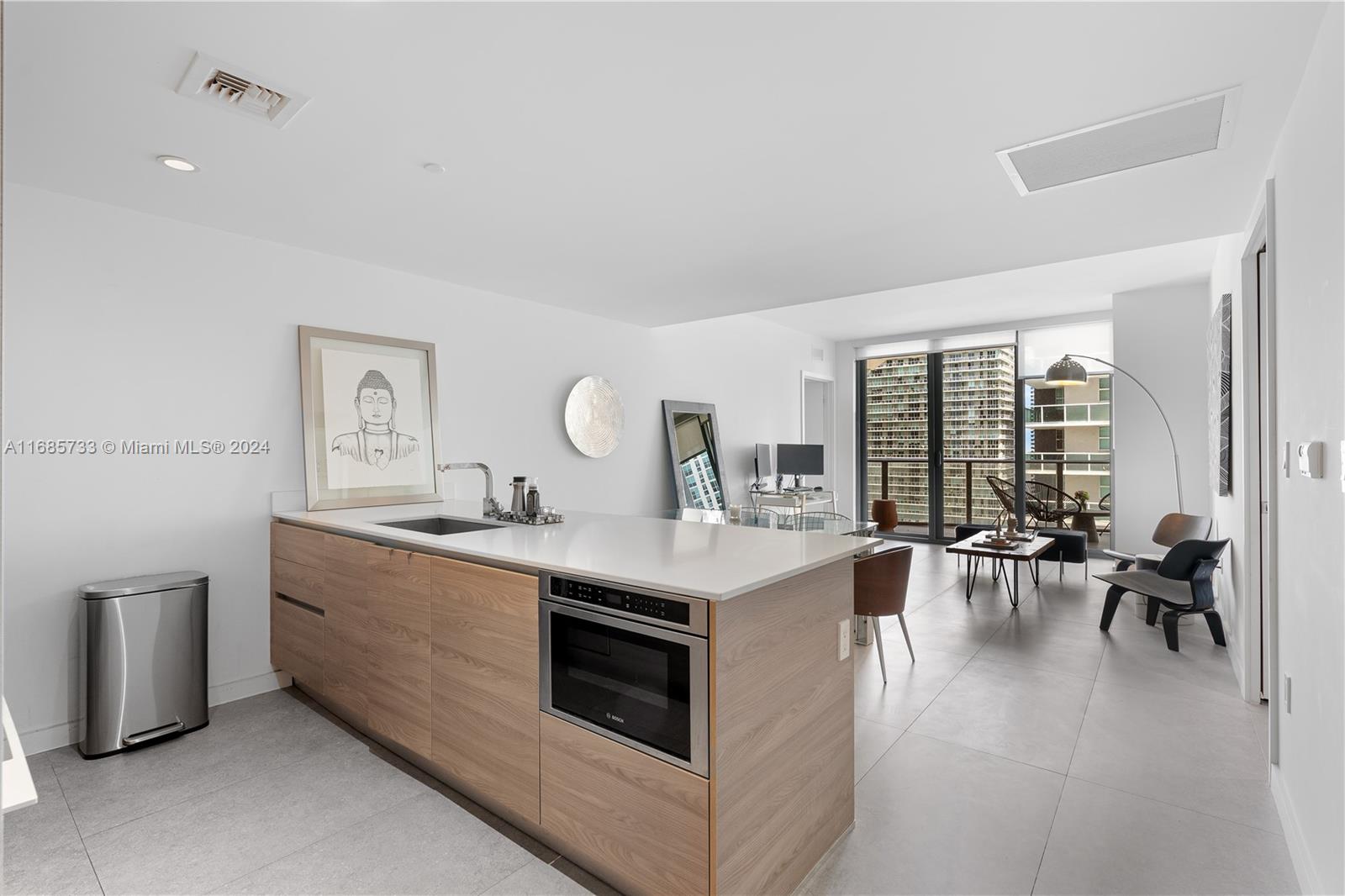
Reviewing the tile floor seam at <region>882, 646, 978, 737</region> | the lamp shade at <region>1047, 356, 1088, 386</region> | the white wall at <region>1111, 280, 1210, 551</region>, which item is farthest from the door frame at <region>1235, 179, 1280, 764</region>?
the white wall at <region>1111, 280, 1210, 551</region>

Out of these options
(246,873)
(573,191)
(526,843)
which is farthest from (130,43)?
(526,843)

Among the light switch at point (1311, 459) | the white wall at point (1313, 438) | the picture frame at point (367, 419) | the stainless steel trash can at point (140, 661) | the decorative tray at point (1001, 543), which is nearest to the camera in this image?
the white wall at point (1313, 438)

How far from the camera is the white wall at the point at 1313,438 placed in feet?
5.79

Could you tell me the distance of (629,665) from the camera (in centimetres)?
195

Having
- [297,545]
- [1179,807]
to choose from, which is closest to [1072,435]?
[1179,807]

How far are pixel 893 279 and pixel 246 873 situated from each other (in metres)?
4.14

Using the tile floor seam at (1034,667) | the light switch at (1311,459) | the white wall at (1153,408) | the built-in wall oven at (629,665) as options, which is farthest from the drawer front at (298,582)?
the white wall at (1153,408)

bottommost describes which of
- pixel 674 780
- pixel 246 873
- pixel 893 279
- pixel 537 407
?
pixel 246 873

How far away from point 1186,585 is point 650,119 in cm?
428

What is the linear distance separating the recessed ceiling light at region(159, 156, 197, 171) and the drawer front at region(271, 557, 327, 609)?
1.72 m

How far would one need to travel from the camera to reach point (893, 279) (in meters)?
4.32

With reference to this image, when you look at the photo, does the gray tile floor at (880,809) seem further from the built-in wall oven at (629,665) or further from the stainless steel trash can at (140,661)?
the built-in wall oven at (629,665)

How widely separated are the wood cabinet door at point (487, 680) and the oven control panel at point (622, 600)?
0.14m

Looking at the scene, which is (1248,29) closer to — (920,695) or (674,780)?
(674,780)
